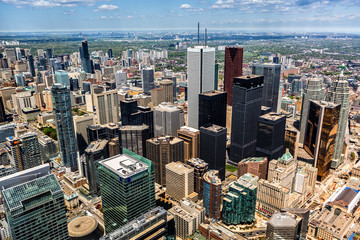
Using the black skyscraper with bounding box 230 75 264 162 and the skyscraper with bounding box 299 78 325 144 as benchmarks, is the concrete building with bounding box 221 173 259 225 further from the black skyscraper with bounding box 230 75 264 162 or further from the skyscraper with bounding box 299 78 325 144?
the skyscraper with bounding box 299 78 325 144

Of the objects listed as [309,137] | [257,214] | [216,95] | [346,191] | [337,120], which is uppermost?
[216,95]

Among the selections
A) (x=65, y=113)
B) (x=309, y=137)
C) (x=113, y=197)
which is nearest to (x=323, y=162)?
(x=309, y=137)

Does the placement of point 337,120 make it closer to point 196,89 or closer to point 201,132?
point 201,132

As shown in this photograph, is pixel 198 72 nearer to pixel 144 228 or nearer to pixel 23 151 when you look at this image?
pixel 23 151

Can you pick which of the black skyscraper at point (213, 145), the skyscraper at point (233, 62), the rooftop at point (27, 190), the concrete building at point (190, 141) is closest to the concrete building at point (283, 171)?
the black skyscraper at point (213, 145)

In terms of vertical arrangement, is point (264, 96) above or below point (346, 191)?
above

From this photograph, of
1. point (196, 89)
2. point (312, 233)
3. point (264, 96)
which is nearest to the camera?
point (312, 233)

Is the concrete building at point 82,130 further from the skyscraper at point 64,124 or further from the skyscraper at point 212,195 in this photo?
the skyscraper at point 212,195
